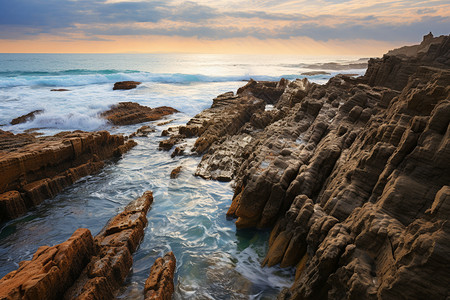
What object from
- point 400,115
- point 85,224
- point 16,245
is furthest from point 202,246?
point 400,115

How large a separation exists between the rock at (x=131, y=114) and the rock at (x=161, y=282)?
2222 cm

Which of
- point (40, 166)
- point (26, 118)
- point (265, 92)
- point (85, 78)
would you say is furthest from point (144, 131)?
point (85, 78)

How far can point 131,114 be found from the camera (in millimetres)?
28375

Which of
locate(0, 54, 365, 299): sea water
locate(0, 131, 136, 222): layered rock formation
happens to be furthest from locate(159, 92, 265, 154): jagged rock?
locate(0, 131, 136, 222): layered rock formation

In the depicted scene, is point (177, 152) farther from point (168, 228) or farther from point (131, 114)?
point (131, 114)

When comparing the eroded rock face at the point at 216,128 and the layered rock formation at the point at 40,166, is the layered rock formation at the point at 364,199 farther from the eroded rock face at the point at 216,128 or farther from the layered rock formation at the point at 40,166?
the layered rock formation at the point at 40,166

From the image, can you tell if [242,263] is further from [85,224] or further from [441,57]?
[441,57]

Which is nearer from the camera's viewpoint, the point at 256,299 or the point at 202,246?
the point at 256,299

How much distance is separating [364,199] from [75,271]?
26.0 ft

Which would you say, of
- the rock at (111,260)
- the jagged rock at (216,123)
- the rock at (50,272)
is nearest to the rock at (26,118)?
the jagged rock at (216,123)

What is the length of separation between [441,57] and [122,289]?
23910mm

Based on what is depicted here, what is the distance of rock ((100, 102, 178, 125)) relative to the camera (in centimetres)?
2761

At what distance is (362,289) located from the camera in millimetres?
4789

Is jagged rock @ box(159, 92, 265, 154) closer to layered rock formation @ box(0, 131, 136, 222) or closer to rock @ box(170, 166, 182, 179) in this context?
rock @ box(170, 166, 182, 179)
